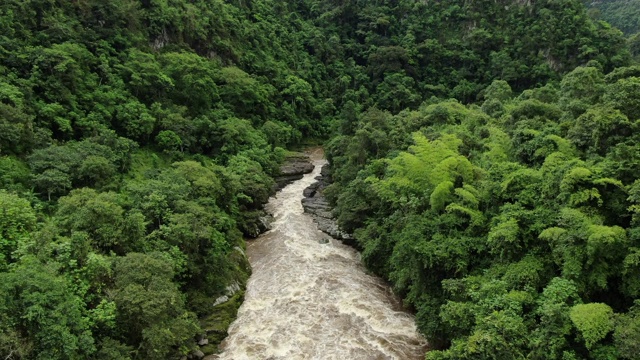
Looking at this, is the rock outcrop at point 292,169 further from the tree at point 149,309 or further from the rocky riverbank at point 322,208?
the tree at point 149,309

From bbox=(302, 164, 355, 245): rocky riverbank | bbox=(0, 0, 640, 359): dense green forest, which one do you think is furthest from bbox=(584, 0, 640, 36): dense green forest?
bbox=(302, 164, 355, 245): rocky riverbank

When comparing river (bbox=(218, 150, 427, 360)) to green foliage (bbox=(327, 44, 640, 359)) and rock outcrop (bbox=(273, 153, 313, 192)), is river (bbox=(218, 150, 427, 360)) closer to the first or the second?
green foliage (bbox=(327, 44, 640, 359))

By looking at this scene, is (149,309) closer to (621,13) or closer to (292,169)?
(292,169)

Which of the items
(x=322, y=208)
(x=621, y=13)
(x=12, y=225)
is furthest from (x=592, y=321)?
(x=621, y=13)

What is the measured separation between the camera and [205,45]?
2138 inches

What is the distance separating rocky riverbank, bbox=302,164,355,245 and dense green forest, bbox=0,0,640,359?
1303mm

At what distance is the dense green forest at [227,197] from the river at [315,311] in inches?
53.0

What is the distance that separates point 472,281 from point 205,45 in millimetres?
48226

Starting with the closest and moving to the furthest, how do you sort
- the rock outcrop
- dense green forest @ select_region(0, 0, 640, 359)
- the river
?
dense green forest @ select_region(0, 0, 640, 359) < the river < the rock outcrop

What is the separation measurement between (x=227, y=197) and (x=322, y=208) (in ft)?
31.9

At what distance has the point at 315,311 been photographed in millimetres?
22297

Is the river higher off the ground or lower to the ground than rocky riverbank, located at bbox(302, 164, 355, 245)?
lower

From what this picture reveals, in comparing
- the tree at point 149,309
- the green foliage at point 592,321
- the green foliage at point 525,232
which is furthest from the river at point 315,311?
the green foliage at point 592,321

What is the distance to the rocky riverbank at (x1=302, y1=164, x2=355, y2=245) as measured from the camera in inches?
1266
